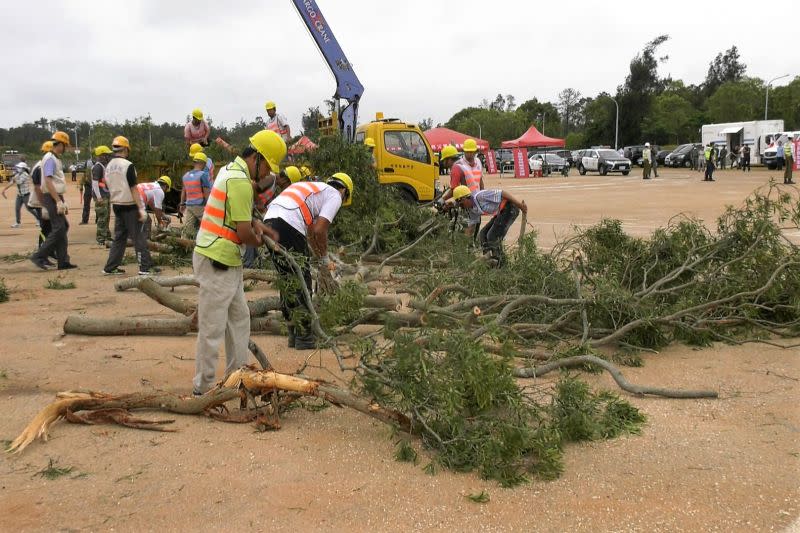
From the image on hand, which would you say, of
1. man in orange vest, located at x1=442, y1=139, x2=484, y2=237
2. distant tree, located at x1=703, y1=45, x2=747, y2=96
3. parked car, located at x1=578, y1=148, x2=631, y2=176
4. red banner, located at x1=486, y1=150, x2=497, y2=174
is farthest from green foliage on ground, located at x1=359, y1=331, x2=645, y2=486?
distant tree, located at x1=703, y1=45, x2=747, y2=96

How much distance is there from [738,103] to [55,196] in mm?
59083

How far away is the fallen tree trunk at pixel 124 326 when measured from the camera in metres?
5.80

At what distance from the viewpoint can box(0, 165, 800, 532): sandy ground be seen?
117 inches

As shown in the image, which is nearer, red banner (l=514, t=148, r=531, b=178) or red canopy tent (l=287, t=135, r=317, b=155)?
red canopy tent (l=287, t=135, r=317, b=155)

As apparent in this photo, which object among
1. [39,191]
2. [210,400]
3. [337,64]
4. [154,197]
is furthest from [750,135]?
[210,400]

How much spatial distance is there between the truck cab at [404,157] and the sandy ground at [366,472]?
9145mm

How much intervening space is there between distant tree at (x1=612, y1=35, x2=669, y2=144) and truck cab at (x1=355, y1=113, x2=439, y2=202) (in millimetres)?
49859

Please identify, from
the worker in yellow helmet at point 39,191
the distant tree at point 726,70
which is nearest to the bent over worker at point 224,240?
the worker in yellow helmet at point 39,191

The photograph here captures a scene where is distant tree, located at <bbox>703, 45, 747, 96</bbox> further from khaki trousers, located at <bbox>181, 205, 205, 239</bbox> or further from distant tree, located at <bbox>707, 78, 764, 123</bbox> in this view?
khaki trousers, located at <bbox>181, 205, 205, 239</bbox>

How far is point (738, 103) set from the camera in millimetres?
56469

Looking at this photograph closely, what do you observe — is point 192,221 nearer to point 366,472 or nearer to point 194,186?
point 194,186

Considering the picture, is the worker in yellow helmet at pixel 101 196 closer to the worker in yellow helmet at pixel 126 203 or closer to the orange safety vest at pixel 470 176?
the worker in yellow helmet at pixel 126 203

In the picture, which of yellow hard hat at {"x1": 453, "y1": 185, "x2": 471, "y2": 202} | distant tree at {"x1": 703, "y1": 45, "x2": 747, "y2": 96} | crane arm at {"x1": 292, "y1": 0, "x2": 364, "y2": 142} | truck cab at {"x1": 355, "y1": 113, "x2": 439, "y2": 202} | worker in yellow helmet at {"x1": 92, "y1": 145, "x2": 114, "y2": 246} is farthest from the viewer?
distant tree at {"x1": 703, "y1": 45, "x2": 747, "y2": 96}

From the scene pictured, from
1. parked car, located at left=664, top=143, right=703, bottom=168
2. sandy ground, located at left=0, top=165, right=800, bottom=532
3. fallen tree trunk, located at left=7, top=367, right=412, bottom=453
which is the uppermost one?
parked car, located at left=664, top=143, right=703, bottom=168
